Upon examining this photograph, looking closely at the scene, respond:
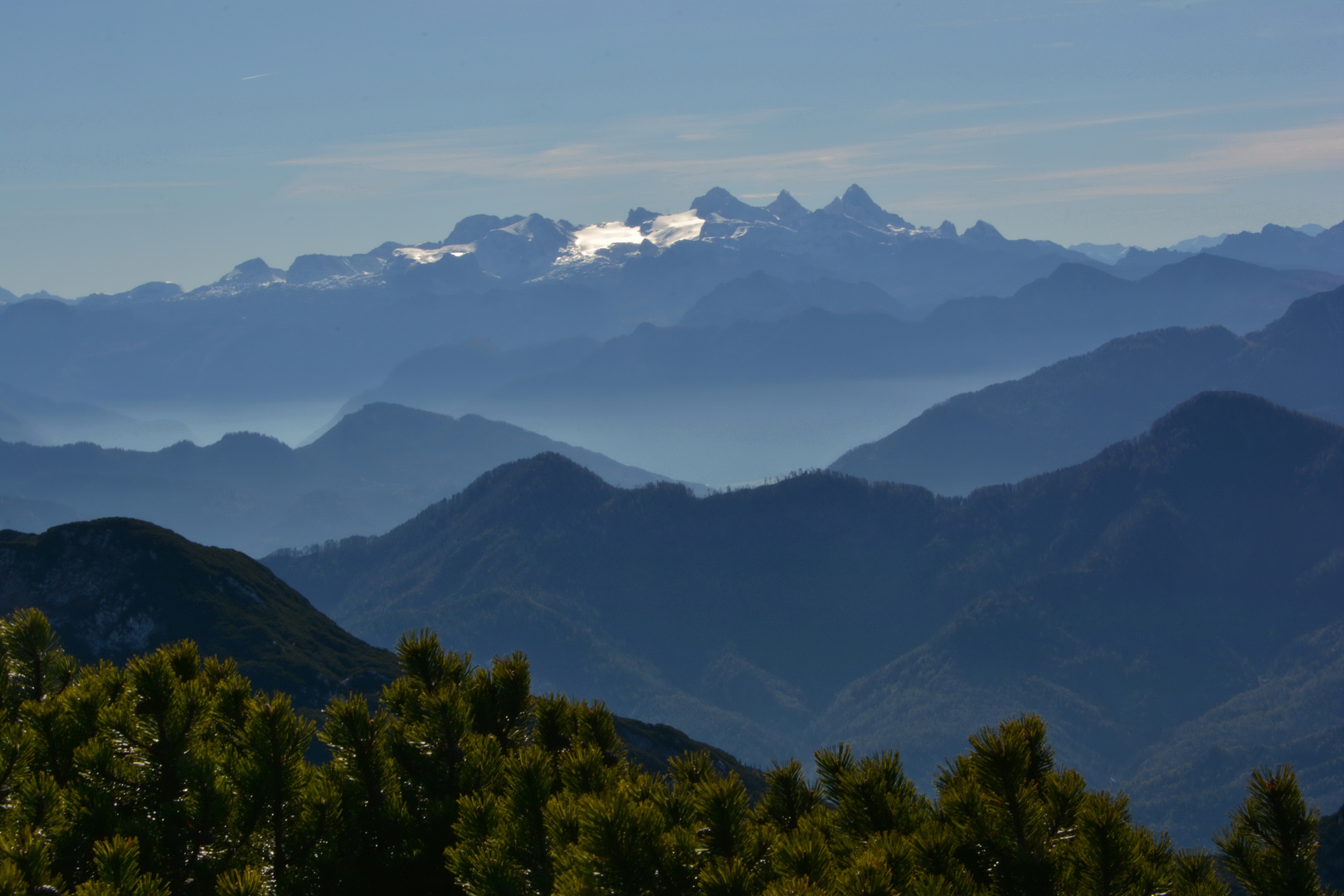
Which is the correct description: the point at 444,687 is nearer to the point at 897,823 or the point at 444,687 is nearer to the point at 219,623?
the point at 897,823

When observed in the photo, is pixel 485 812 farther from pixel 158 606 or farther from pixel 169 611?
pixel 158 606

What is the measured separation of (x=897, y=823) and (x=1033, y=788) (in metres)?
1.61

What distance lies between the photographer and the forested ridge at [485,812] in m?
9.09

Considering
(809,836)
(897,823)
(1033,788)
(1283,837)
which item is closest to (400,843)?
(809,836)

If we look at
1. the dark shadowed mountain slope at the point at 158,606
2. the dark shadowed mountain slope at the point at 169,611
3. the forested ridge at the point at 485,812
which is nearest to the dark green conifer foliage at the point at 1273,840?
the forested ridge at the point at 485,812

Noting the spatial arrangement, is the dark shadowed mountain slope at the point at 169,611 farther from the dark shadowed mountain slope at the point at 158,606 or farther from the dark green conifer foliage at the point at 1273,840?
the dark green conifer foliage at the point at 1273,840

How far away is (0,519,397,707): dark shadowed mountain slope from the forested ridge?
489ft

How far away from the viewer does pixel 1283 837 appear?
30.8 ft

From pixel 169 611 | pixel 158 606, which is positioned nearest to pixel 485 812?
pixel 169 611

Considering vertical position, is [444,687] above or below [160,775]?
above

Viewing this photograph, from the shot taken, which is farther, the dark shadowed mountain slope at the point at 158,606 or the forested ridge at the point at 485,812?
the dark shadowed mountain slope at the point at 158,606

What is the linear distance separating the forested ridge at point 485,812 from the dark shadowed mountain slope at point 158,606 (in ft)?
489

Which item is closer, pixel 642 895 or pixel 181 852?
pixel 642 895

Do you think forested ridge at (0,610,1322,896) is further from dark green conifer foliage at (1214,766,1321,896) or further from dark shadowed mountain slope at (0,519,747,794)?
dark shadowed mountain slope at (0,519,747,794)
